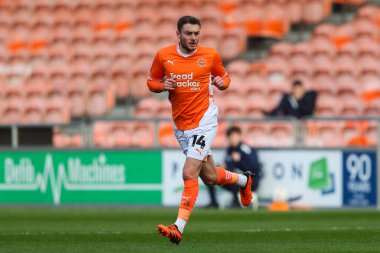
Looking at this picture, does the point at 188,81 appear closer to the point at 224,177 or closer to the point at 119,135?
the point at 224,177

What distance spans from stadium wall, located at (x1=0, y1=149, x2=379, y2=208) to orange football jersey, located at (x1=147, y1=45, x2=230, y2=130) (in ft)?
22.2

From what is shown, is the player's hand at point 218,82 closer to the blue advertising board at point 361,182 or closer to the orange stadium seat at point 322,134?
the blue advertising board at point 361,182

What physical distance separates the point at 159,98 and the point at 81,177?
3935 mm

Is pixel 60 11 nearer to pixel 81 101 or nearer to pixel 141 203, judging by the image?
pixel 81 101

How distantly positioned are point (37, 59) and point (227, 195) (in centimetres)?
713

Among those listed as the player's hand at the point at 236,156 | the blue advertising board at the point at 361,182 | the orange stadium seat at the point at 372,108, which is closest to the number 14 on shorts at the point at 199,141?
the player's hand at the point at 236,156

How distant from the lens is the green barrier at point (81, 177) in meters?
16.9

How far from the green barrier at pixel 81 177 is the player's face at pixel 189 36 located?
287 inches

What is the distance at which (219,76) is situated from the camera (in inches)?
394

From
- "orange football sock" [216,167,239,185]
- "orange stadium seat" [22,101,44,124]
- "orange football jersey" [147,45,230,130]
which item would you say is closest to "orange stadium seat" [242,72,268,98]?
"orange stadium seat" [22,101,44,124]

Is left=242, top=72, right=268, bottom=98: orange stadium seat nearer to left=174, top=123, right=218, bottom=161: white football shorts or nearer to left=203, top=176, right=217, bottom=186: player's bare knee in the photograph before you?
left=203, top=176, right=217, bottom=186: player's bare knee

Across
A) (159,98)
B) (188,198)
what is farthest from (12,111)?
(188,198)

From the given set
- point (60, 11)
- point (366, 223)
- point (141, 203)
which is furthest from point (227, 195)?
point (60, 11)

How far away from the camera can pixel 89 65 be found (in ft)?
70.8
